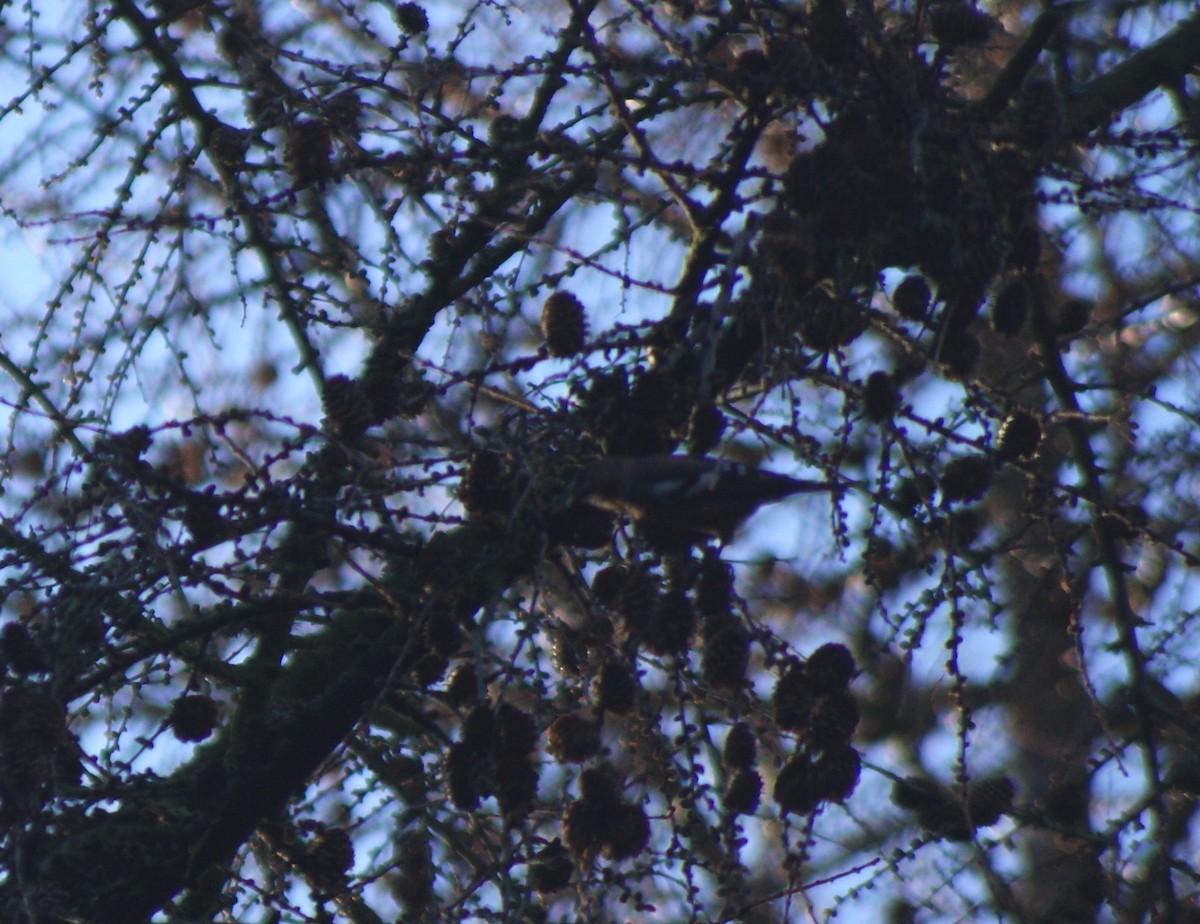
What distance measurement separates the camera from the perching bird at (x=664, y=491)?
249 cm

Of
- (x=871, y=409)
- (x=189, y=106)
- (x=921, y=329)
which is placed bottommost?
(x=871, y=409)

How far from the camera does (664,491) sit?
8.41 ft

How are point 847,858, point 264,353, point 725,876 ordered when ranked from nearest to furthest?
1. point 725,876
2. point 264,353
3. point 847,858

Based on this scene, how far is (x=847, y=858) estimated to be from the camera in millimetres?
5922

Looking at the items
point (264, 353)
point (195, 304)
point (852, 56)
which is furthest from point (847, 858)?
point (852, 56)

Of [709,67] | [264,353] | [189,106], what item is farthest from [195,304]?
[709,67]

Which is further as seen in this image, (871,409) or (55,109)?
(55,109)

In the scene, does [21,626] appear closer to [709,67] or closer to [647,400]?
[647,400]

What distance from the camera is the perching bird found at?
249 centimetres

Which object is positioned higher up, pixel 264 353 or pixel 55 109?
pixel 264 353

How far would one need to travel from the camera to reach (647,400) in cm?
245

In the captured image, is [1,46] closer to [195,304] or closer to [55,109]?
[55,109]

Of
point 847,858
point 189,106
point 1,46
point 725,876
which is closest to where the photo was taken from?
point 725,876

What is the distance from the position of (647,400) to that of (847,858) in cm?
390
